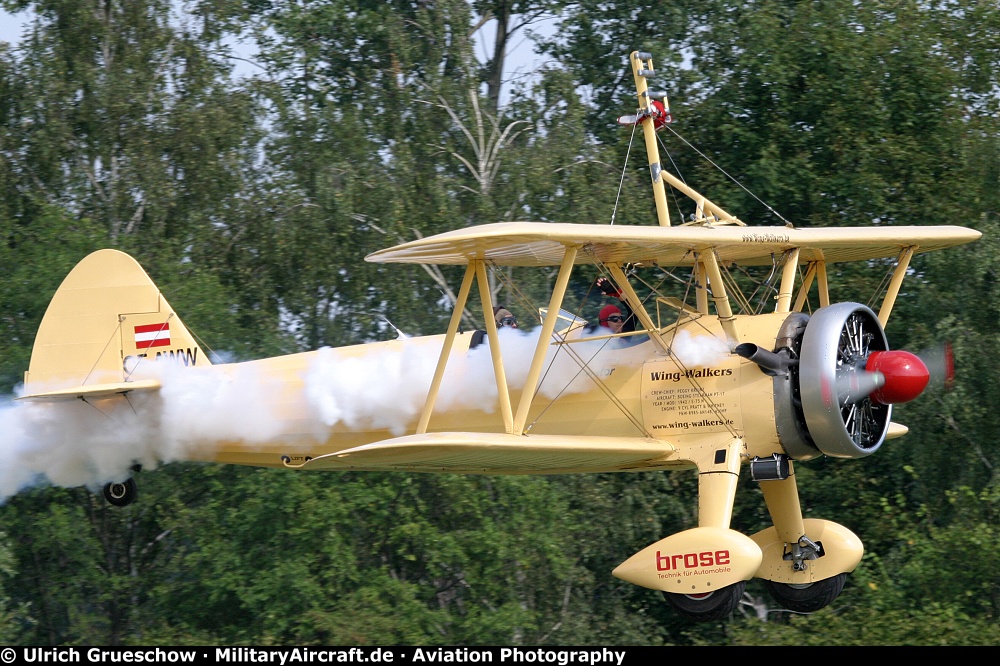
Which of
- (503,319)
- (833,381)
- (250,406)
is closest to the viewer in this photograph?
(833,381)

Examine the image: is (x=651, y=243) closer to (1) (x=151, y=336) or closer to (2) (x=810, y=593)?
(2) (x=810, y=593)

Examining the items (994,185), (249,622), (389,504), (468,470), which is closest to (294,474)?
(389,504)

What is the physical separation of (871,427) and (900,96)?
1014 cm

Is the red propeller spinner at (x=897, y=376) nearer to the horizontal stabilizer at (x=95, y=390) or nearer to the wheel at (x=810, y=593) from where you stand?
the wheel at (x=810, y=593)

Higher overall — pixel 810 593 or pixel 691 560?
pixel 691 560

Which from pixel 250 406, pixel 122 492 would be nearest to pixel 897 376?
pixel 250 406

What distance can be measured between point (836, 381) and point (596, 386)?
1883mm

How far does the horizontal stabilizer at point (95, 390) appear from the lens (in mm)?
11836

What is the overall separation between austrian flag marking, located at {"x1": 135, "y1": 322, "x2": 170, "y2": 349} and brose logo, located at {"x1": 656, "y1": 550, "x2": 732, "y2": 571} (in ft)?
17.3

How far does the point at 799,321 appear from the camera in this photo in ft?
34.4

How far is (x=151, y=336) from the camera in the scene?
13023 millimetres

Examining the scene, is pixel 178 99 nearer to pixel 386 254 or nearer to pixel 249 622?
pixel 249 622

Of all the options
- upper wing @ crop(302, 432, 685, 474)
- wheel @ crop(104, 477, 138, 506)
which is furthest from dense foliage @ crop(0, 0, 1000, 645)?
upper wing @ crop(302, 432, 685, 474)

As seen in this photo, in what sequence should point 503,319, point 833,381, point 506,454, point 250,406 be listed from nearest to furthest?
point 506,454, point 833,381, point 503,319, point 250,406
